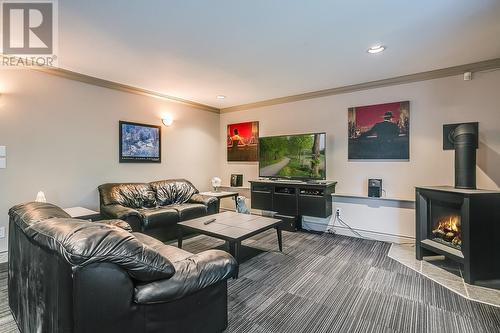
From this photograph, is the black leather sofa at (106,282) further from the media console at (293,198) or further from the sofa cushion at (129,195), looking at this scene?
the media console at (293,198)

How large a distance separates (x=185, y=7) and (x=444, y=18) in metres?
2.31

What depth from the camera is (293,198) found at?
4.33m

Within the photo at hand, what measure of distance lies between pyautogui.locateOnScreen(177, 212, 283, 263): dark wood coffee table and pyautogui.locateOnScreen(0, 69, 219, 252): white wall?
5.61ft

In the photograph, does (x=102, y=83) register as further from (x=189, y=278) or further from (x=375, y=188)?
(x=375, y=188)

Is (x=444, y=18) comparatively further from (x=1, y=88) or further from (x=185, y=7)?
(x=1, y=88)

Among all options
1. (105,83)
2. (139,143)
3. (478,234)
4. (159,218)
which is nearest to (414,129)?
(478,234)

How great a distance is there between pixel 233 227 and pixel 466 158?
112 inches

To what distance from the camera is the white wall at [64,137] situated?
3051 millimetres

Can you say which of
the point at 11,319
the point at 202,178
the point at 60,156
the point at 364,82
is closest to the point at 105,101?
the point at 60,156

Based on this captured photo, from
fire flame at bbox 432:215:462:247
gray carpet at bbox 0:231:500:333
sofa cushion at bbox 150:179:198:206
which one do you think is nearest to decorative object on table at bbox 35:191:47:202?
gray carpet at bbox 0:231:500:333

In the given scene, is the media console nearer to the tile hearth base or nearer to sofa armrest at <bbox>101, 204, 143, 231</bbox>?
the tile hearth base

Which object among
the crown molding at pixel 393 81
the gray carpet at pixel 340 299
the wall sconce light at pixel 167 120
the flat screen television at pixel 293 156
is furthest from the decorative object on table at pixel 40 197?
the crown molding at pixel 393 81

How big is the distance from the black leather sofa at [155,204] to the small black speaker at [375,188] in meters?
2.58

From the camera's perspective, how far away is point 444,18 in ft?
7.30
